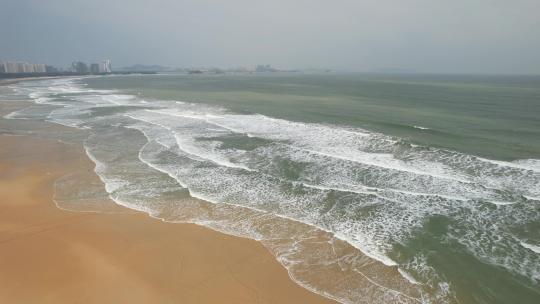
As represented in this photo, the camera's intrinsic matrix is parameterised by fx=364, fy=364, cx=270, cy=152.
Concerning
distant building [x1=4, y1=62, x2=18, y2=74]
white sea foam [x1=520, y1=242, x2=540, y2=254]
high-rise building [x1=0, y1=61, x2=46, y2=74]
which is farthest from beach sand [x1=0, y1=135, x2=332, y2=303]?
distant building [x1=4, y1=62, x2=18, y2=74]

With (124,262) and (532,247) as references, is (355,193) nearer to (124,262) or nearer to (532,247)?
(532,247)

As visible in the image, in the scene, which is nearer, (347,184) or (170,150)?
(347,184)

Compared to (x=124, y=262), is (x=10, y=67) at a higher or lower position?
higher

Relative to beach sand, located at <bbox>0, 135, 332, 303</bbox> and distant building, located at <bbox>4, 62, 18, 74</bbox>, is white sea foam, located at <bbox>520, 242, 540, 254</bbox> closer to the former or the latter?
beach sand, located at <bbox>0, 135, 332, 303</bbox>

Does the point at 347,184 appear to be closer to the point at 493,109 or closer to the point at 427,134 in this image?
the point at 427,134

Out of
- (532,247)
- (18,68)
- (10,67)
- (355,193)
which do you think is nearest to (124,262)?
(355,193)

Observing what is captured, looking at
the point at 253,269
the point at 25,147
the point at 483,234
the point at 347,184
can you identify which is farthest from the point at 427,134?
the point at 25,147

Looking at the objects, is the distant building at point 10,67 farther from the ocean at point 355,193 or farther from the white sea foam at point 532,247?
the white sea foam at point 532,247

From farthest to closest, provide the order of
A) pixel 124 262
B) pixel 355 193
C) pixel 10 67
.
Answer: pixel 10 67 < pixel 355 193 < pixel 124 262
